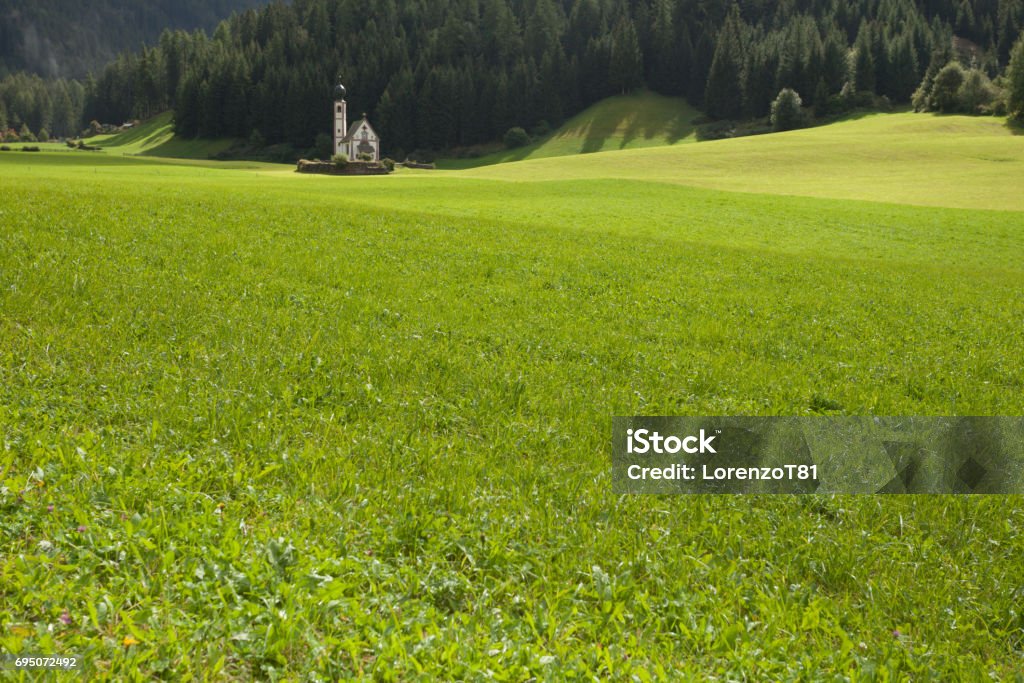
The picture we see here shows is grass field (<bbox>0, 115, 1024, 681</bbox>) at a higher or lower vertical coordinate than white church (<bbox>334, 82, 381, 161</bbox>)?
lower

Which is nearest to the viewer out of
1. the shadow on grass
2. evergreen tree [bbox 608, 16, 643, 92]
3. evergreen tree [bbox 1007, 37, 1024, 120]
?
evergreen tree [bbox 1007, 37, 1024, 120]

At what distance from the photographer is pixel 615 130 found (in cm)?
13612

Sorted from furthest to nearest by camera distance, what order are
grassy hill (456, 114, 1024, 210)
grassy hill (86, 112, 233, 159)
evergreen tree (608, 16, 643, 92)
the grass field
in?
1. evergreen tree (608, 16, 643, 92)
2. grassy hill (86, 112, 233, 159)
3. grassy hill (456, 114, 1024, 210)
4. the grass field

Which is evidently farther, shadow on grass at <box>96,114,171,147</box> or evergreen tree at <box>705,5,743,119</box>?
shadow on grass at <box>96,114,171,147</box>

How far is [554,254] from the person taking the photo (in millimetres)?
20188

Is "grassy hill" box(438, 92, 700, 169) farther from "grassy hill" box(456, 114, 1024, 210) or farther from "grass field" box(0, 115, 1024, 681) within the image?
"grass field" box(0, 115, 1024, 681)

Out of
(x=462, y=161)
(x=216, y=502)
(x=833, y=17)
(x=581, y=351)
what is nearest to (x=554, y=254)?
(x=581, y=351)

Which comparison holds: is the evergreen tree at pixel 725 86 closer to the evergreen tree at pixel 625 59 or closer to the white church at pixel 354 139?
the evergreen tree at pixel 625 59

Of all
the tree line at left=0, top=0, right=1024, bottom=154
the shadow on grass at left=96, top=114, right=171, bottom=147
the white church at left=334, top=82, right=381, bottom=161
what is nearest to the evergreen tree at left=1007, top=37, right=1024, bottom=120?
the tree line at left=0, top=0, right=1024, bottom=154

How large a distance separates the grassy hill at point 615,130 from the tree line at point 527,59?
4.98 metres

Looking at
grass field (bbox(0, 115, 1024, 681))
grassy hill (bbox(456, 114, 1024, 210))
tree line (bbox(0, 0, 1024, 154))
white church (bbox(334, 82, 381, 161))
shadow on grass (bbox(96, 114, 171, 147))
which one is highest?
tree line (bbox(0, 0, 1024, 154))

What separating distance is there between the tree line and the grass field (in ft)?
426

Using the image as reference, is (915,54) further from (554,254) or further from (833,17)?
(554,254)

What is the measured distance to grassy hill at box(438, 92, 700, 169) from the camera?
424 feet
